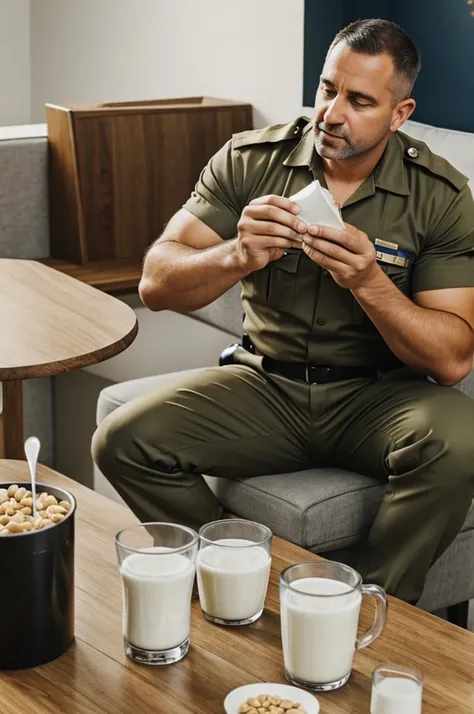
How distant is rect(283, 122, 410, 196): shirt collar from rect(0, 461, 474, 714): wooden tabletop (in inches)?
36.3

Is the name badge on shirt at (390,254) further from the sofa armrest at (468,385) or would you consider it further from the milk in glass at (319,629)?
the milk in glass at (319,629)

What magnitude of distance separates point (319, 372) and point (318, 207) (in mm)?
397

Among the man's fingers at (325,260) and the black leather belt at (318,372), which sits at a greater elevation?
the man's fingers at (325,260)

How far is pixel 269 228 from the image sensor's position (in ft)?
6.42

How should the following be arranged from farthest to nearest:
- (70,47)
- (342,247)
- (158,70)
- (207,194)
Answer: (70,47)
(158,70)
(207,194)
(342,247)

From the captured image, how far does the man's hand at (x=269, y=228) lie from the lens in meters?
1.94

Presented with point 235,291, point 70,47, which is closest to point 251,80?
point 235,291

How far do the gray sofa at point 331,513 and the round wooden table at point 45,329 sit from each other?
35cm

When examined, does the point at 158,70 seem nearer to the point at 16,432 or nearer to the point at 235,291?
the point at 235,291

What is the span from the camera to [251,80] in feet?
11.5

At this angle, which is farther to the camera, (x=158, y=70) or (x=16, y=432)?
(x=158, y=70)

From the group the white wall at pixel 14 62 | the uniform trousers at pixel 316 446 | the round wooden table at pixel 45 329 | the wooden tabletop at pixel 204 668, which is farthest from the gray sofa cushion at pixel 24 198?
the wooden tabletop at pixel 204 668

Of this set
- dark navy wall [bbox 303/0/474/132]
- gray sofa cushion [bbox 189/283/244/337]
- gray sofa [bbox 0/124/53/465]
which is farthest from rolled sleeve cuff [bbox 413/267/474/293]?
gray sofa [bbox 0/124/53/465]

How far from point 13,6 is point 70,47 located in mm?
413
